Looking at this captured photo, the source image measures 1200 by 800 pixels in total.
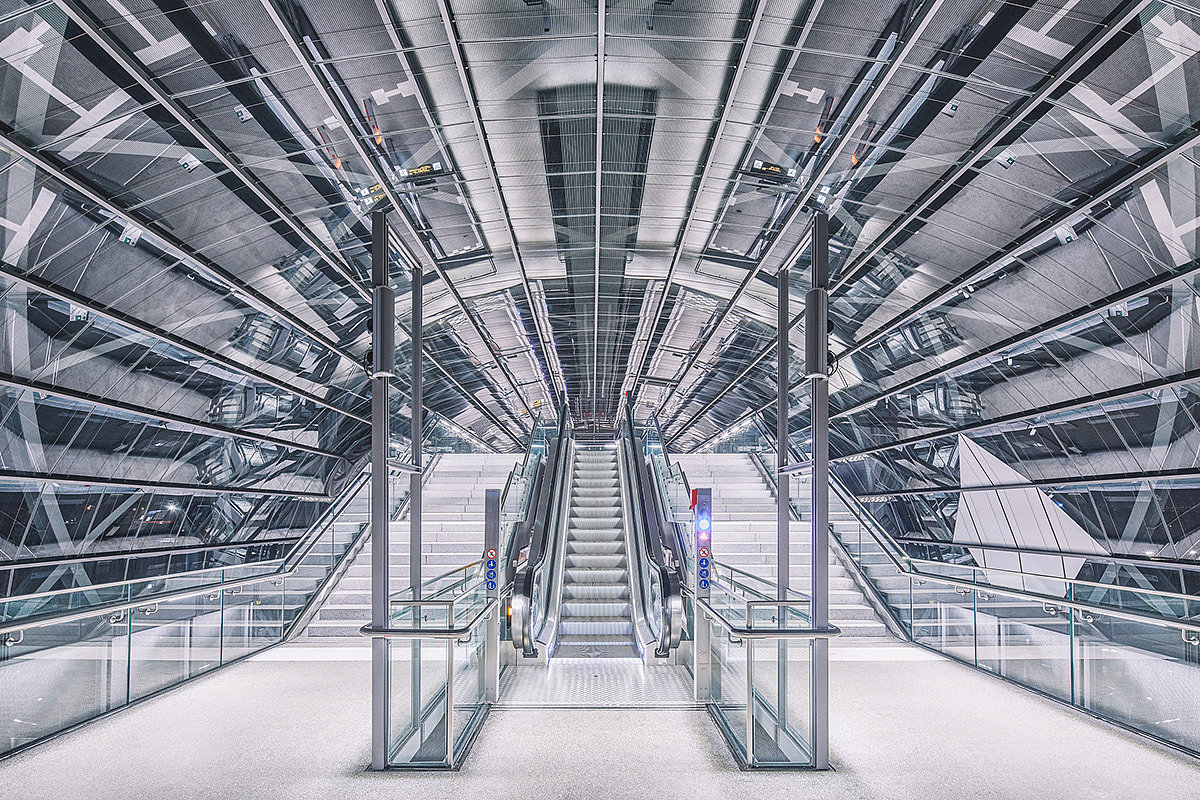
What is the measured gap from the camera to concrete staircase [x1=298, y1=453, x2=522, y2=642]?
12.3 metres

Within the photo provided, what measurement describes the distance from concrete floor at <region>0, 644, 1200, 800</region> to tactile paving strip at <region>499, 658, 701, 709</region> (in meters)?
0.28

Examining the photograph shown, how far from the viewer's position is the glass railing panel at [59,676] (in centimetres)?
629

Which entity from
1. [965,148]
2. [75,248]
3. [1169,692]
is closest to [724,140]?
[965,148]

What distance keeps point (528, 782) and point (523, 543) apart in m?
5.36

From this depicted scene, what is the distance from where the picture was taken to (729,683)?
6.93 m

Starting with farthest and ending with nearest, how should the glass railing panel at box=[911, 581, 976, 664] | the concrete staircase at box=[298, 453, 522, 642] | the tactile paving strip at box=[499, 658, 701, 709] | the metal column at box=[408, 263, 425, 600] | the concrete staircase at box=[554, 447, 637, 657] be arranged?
the concrete staircase at box=[298, 453, 522, 642]
the concrete staircase at box=[554, 447, 637, 657]
the glass railing panel at box=[911, 581, 976, 664]
the tactile paving strip at box=[499, 658, 701, 709]
the metal column at box=[408, 263, 425, 600]

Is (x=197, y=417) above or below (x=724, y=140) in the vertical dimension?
below

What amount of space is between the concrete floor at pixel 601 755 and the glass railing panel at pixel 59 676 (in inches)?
7.5

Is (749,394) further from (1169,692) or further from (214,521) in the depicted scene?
(1169,692)

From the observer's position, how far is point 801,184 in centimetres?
963

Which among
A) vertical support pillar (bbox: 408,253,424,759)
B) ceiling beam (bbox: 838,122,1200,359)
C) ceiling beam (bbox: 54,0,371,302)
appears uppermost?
ceiling beam (bbox: 54,0,371,302)

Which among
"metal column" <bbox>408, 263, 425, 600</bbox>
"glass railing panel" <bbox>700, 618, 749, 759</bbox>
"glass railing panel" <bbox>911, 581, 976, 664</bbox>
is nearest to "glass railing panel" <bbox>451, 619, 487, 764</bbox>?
"metal column" <bbox>408, 263, 425, 600</bbox>

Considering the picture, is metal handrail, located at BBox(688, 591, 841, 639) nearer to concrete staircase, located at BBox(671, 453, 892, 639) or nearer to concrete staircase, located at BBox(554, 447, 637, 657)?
concrete staircase, located at BBox(554, 447, 637, 657)

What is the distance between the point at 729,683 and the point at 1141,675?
344cm
